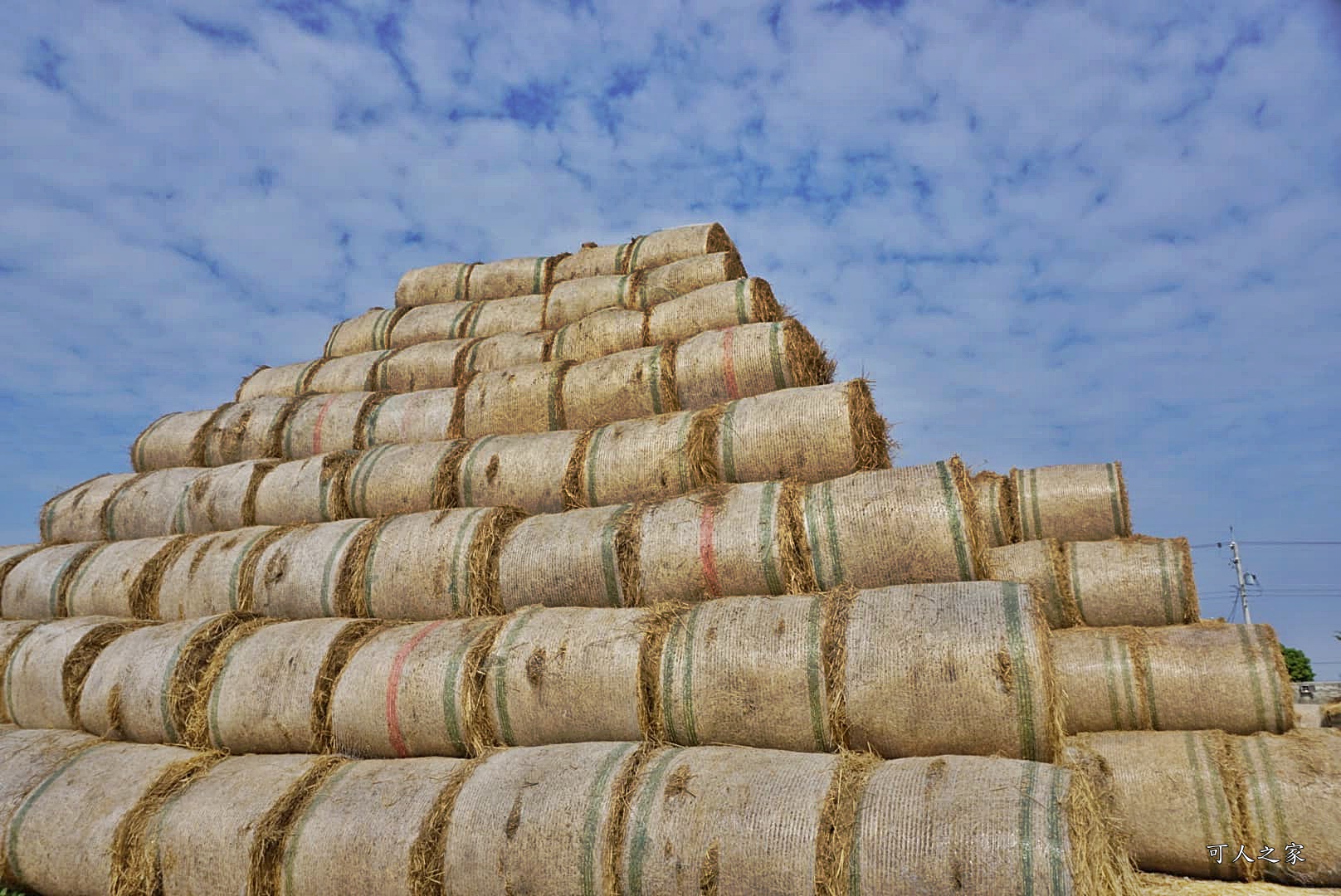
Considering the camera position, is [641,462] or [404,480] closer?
[641,462]

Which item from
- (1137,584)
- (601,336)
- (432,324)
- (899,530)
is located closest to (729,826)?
(899,530)

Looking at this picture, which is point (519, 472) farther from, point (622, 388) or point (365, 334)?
point (365, 334)

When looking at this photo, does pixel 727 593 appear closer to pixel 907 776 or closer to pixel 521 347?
pixel 907 776

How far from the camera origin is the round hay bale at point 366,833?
4.51 meters

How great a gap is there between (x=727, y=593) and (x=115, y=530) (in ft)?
25.4

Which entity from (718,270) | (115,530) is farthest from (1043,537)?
(115,530)

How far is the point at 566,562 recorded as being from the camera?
591 centimetres

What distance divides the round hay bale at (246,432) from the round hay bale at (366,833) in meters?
5.62

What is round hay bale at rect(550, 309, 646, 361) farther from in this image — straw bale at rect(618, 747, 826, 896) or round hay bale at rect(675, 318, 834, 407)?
straw bale at rect(618, 747, 826, 896)

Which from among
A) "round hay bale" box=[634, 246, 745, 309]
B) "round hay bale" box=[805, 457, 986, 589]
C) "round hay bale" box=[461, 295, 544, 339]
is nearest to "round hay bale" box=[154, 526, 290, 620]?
"round hay bale" box=[461, 295, 544, 339]

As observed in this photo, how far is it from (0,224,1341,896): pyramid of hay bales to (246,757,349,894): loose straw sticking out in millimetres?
21

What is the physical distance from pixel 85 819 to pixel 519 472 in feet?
12.9

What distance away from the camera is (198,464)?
9867mm

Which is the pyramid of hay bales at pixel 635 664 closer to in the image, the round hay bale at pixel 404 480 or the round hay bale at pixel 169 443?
the round hay bale at pixel 404 480
